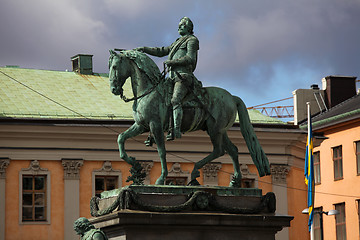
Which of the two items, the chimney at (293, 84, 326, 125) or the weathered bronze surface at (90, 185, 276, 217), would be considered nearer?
the weathered bronze surface at (90, 185, 276, 217)

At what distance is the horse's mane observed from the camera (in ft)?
68.2

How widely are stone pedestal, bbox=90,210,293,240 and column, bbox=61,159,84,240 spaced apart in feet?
79.0

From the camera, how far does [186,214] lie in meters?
19.7

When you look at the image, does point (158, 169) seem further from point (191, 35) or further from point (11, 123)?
point (191, 35)

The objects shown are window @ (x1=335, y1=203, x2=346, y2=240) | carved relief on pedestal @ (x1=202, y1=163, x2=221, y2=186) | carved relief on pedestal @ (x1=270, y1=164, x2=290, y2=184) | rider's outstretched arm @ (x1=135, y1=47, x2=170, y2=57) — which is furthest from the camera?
window @ (x1=335, y1=203, x2=346, y2=240)

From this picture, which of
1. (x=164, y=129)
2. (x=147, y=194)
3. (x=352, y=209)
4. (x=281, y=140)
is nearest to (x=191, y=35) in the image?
(x=164, y=129)

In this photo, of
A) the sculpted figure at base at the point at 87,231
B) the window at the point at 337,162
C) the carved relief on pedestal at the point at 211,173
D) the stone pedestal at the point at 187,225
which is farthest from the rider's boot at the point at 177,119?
the window at the point at 337,162

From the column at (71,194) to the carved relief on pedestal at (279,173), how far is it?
7.87m

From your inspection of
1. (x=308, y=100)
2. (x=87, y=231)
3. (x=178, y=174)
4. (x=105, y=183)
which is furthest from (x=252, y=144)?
(x=308, y=100)

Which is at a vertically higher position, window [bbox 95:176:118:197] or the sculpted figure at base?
window [bbox 95:176:118:197]

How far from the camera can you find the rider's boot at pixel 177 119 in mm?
20609

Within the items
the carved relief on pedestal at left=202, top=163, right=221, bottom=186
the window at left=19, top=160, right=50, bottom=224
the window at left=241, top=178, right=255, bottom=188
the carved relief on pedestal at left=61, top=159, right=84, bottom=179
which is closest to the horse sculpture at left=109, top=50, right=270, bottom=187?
the window at left=19, top=160, right=50, bottom=224

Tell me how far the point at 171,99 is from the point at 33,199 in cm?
2425

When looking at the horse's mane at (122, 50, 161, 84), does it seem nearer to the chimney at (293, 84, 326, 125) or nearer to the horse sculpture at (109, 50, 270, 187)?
the horse sculpture at (109, 50, 270, 187)
